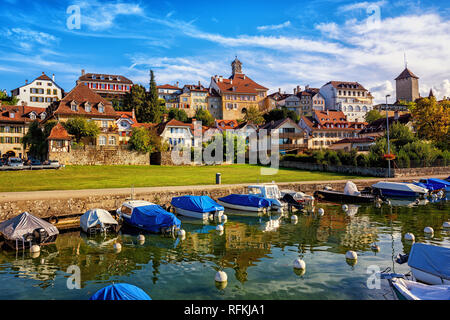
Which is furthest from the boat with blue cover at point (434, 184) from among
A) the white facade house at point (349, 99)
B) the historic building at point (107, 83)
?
the historic building at point (107, 83)

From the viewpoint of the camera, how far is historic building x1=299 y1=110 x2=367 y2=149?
99250mm

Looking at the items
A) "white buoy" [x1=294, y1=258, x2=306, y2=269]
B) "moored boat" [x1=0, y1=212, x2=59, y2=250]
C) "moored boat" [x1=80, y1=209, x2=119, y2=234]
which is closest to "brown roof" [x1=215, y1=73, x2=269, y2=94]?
"moored boat" [x1=80, y1=209, x2=119, y2=234]

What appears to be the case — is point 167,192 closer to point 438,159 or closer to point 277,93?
point 438,159

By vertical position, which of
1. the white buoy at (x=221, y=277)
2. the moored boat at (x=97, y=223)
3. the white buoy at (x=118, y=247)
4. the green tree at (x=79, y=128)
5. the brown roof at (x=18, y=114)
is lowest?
the white buoy at (x=118, y=247)

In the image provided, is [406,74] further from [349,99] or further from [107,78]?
[107,78]

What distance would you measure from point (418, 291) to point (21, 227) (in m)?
23.1

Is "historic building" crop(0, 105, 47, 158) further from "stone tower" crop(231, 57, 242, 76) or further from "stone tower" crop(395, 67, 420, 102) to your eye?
"stone tower" crop(395, 67, 420, 102)

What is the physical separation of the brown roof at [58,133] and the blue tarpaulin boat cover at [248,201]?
37730 millimetres

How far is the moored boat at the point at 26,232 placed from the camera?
20.7 meters

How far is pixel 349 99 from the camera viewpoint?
155125 mm

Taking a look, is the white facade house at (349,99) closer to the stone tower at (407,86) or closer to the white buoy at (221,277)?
the stone tower at (407,86)

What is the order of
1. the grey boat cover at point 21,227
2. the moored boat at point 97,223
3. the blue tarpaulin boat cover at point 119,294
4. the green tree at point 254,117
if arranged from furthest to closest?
the green tree at point 254,117, the moored boat at point 97,223, the grey boat cover at point 21,227, the blue tarpaulin boat cover at point 119,294

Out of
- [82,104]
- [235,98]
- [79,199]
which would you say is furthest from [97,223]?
[235,98]

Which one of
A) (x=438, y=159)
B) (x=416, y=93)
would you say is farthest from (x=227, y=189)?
(x=416, y=93)
